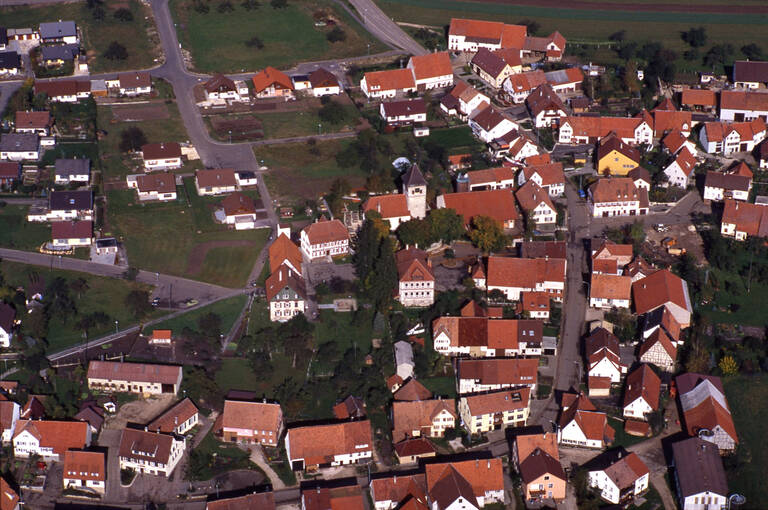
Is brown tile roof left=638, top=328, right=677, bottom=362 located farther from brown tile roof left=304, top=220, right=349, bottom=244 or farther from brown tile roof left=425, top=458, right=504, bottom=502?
brown tile roof left=304, top=220, right=349, bottom=244

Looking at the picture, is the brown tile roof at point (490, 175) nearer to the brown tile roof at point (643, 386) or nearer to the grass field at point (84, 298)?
the brown tile roof at point (643, 386)

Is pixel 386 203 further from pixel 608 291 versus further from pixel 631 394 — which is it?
pixel 631 394

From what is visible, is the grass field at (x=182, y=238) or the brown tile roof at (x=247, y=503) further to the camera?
the grass field at (x=182, y=238)

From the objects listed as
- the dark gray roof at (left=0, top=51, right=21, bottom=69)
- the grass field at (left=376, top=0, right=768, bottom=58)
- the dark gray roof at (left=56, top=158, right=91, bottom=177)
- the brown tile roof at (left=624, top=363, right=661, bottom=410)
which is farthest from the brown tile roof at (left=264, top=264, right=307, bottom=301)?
the grass field at (left=376, top=0, right=768, bottom=58)

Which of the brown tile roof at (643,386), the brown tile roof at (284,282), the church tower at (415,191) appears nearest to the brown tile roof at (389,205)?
the church tower at (415,191)

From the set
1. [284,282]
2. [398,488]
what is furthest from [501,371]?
[284,282]

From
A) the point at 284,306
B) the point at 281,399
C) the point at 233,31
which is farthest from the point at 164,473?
the point at 233,31

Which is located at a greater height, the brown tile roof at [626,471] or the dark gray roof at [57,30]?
the dark gray roof at [57,30]
